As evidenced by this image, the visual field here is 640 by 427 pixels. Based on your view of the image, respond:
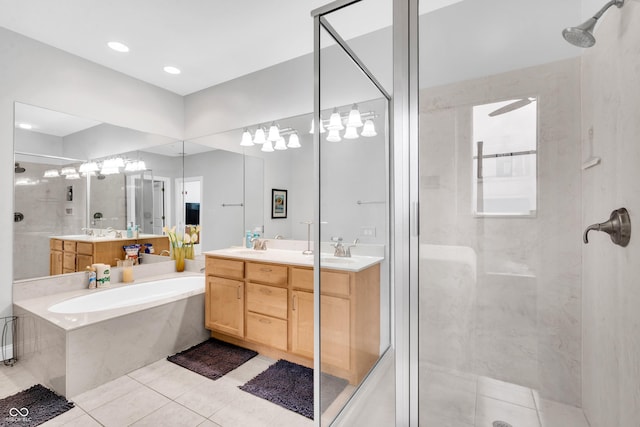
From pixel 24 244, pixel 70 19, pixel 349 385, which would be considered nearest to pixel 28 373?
pixel 24 244

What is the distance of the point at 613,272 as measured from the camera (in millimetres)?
833

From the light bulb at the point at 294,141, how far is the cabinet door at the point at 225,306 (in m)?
1.32

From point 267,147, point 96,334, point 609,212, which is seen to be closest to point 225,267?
point 96,334

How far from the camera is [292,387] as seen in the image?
2.05 m

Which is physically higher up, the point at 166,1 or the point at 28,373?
the point at 166,1

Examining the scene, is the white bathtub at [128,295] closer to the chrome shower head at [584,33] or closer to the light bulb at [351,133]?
the light bulb at [351,133]

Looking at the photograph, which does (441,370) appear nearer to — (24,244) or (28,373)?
(28,373)

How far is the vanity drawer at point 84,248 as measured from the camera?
Answer: 109 inches

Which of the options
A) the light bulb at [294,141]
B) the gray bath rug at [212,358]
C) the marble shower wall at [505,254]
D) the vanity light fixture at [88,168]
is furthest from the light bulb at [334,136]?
the vanity light fixture at [88,168]

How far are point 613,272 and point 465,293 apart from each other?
42 cm

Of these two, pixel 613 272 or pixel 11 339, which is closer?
pixel 613 272

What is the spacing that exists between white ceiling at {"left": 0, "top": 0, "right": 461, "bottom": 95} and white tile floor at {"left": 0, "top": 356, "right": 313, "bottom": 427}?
7.26 feet

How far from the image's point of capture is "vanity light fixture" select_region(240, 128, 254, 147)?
3115 millimetres

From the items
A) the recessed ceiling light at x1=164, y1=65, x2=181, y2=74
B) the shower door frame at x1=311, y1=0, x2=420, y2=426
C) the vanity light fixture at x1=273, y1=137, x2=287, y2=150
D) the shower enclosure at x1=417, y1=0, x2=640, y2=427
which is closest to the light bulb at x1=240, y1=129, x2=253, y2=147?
the vanity light fixture at x1=273, y1=137, x2=287, y2=150
